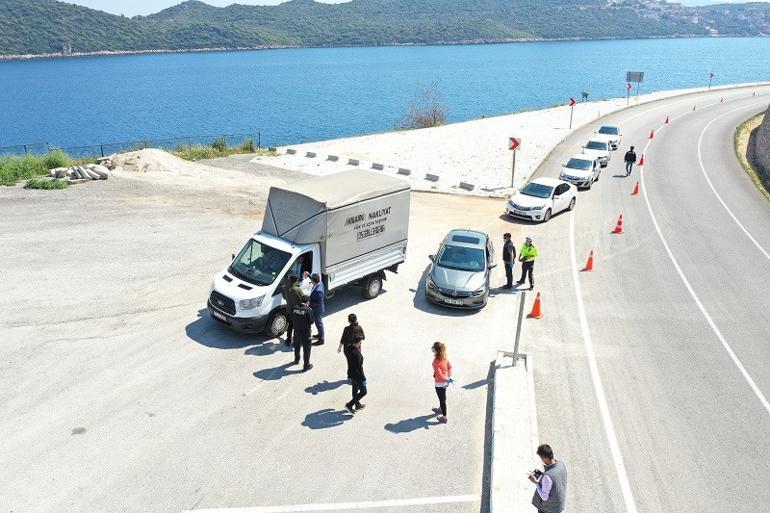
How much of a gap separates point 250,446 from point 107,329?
5.81 m

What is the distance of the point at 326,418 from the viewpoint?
10383mm

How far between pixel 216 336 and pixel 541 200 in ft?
49.2

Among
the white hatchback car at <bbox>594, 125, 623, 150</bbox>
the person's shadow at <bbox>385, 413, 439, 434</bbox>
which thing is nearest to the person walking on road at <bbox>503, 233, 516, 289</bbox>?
the person's shadow at <bbox>385, 413, 439, 434</bbox>

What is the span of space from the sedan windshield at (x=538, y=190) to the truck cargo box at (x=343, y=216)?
9698 mm

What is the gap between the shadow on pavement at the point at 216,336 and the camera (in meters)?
12.8

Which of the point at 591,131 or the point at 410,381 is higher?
the point at 591,131

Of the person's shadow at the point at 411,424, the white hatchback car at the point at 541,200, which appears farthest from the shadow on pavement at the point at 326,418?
the white hatchback car at the point at 541,200

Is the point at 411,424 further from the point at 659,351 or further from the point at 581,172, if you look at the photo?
the point at 581,172

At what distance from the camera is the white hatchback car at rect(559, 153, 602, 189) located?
28.1 meters

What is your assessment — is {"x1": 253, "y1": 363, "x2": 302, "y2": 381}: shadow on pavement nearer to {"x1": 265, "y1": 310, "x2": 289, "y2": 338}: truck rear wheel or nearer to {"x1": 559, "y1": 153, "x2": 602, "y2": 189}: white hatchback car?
{"x1": 265, "y1": 310, "x2": 289, "y2": 338}: truck rear wheel

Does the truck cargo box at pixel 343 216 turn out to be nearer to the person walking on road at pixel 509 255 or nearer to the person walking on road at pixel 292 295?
the person walking on road at pixel 292 295

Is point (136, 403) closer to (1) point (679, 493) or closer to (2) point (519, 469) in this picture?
(2) point (519, 469)

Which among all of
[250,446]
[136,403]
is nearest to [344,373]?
[250,446]

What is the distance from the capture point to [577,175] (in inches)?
1109
